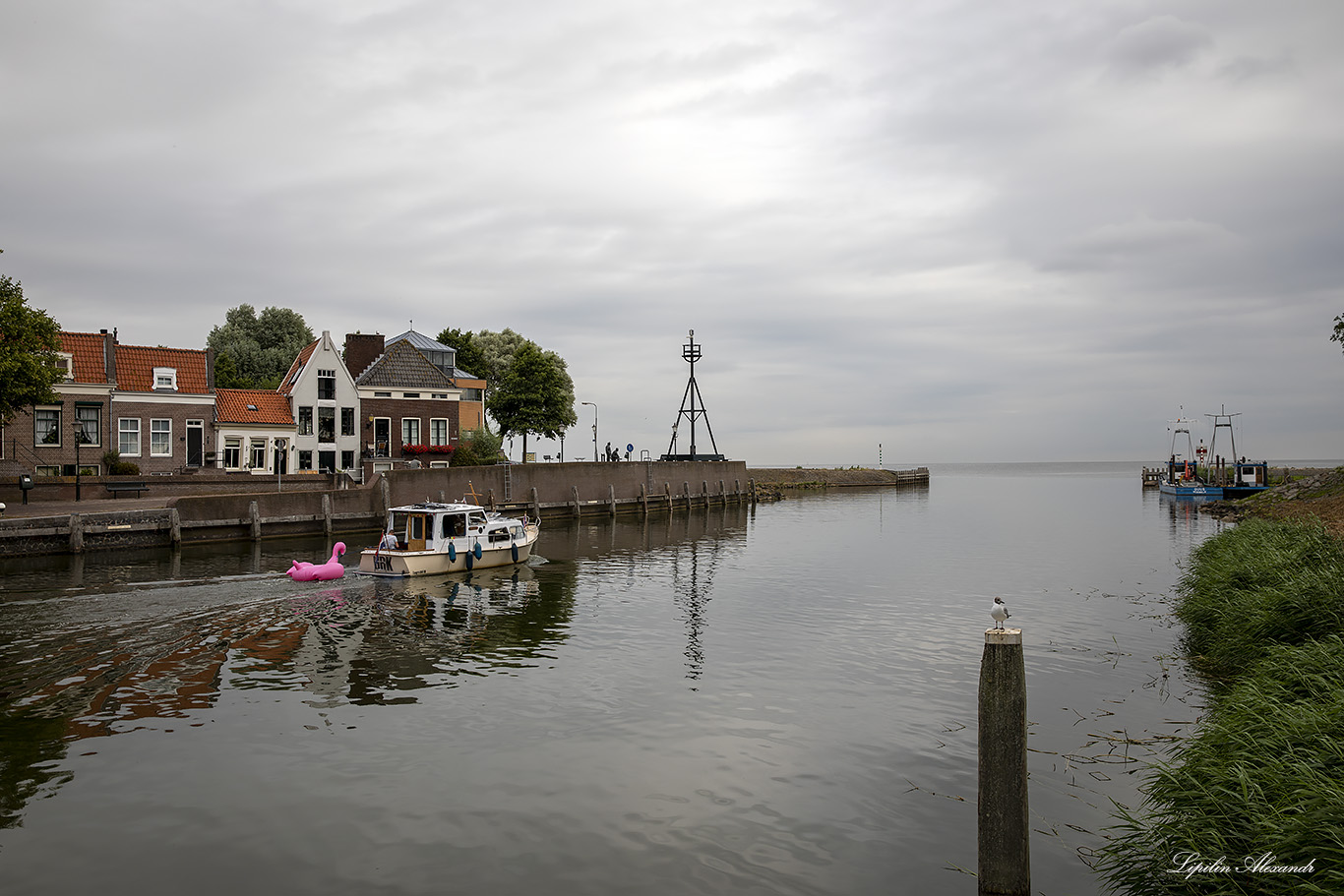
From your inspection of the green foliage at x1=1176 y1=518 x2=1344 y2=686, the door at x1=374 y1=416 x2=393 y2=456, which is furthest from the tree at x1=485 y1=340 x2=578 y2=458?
the green foliage at x1=1176 y1=518 x2=1344 y2=686

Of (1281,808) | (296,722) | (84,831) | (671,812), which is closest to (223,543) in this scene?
(296,722)

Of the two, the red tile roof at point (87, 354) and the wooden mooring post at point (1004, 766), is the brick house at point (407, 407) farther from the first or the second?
the wooden mooring post at point (1004, 766)

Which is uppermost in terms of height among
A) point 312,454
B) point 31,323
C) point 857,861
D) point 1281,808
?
point 31,323

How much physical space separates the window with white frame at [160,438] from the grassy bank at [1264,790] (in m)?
61.6

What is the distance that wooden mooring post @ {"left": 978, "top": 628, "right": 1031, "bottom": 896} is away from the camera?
28.6 feet

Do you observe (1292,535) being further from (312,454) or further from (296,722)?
(312,454)

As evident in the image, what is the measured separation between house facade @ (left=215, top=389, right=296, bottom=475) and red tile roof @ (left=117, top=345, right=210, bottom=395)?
2324mm

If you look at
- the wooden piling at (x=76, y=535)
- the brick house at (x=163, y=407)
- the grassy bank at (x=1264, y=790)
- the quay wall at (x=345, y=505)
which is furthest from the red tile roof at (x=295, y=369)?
the grassy bank at (x=1264, y=790)

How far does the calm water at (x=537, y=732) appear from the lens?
431 inches

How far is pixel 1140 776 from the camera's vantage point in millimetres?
13438

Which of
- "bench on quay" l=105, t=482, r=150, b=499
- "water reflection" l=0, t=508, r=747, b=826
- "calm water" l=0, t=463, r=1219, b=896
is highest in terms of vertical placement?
"bench on quay" l=105, t=482, r=150, b=499

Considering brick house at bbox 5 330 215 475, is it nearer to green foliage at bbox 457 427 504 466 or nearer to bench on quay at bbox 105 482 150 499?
bench on quay at bbox 105 482 150 499

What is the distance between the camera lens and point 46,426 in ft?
175

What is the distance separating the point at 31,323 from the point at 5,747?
3517cm
